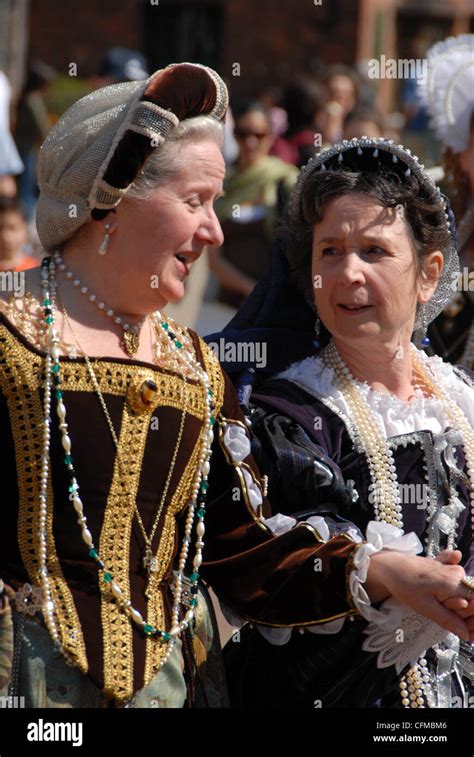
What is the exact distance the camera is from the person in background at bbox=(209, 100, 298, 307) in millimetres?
7543

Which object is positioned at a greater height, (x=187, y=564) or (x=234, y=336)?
(x=234, y=336)

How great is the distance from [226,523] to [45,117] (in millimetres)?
8557

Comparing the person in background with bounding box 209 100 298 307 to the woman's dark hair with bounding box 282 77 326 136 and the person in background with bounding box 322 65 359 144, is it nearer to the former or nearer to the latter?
the woman's dark hair with bounding box 282 77 326 136

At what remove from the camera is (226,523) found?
3.10 meters

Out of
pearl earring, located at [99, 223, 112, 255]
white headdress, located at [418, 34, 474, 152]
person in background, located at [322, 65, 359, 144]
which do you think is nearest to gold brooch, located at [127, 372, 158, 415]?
pearl earring, located at [99, 223, 112, 255]

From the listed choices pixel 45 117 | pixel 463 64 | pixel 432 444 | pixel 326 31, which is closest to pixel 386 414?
pixel 432 444

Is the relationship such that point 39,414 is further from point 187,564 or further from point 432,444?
point 432,444

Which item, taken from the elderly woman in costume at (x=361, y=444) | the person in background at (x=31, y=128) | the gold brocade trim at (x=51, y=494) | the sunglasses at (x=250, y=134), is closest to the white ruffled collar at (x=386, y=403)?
the elderly woman in costume at (x=361, y=444)

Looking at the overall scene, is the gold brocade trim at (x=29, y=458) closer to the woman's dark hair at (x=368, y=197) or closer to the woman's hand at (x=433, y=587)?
the woman's hand at (x=433, y=587)

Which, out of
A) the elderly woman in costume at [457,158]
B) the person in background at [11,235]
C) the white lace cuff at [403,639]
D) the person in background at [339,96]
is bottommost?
the white lace cuff at [403,639]

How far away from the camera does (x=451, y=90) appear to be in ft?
16.3

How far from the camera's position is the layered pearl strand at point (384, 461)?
3.16 meters

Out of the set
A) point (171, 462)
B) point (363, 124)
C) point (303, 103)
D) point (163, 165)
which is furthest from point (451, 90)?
point (303, 103)

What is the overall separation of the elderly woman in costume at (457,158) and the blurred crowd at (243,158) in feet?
2.55
